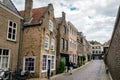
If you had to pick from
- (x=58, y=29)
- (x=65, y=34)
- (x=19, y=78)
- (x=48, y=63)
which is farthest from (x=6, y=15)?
(x=65, y=34)

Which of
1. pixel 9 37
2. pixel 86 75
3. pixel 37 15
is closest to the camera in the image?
pixel 9 37

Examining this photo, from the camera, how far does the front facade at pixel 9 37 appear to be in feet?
53.2

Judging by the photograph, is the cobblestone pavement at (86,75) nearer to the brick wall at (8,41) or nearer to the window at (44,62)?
the window at (44,62)

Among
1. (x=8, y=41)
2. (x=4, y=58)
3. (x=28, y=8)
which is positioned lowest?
(x=4, y=58)

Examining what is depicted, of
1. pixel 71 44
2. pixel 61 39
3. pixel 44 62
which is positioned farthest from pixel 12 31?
pixel 71 44

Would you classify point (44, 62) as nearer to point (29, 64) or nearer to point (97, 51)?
point (29, 64)

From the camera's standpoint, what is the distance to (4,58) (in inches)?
650

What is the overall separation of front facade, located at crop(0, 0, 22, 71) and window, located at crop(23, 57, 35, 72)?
1.64 metres

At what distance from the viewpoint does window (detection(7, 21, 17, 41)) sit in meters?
17.5

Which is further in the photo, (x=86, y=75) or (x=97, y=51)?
(x=97, y=51)

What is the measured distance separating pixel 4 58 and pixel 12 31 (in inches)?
129

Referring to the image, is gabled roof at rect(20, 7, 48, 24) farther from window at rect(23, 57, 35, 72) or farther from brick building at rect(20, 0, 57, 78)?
window at rect(23, 57, 35, 72)

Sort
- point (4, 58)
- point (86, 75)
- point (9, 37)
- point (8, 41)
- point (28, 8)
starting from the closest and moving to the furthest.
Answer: point (4, 58) < point (8, 41) < point (9, 37) < point (28, 8) < point (86, 75)

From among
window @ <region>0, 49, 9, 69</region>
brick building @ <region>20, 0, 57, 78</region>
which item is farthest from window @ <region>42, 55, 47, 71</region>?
window @ <region>0, 49, 9, 69</region>
